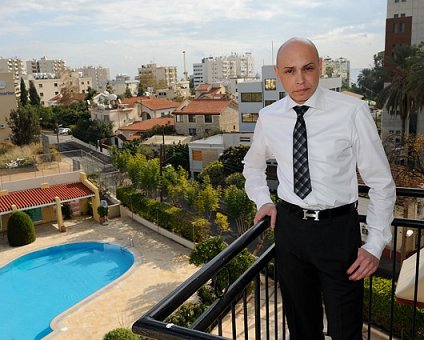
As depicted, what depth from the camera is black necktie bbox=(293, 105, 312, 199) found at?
77.1 inches

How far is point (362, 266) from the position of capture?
1.83 metres

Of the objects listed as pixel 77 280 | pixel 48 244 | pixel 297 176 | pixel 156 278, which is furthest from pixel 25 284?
pixel 297 176

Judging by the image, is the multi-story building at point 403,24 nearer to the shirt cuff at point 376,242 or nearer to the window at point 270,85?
the window at point 270,85

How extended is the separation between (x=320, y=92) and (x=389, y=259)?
1359cm

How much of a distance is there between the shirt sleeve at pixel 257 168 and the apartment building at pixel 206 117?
31.2 metres

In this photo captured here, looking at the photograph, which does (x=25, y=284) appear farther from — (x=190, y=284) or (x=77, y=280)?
(x=190, y=284)

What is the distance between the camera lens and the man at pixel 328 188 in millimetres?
1870

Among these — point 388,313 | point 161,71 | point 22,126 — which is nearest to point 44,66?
point 161,71

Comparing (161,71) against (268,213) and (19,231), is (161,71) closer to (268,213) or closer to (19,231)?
(19,231)

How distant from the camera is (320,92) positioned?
77.3 inches

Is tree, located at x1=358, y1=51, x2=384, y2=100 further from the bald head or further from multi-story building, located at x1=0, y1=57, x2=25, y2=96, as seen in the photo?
multi-story building, located at x1=0, y1=57, x2=25, y2=96

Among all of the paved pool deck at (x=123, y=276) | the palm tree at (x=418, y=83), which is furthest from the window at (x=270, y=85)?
the paved pool deck at (x=123, y=276)

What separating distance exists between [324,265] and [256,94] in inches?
1235

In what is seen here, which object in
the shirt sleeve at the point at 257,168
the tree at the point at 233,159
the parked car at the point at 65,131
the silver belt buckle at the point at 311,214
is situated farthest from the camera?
the parked car at the point at 65,131
